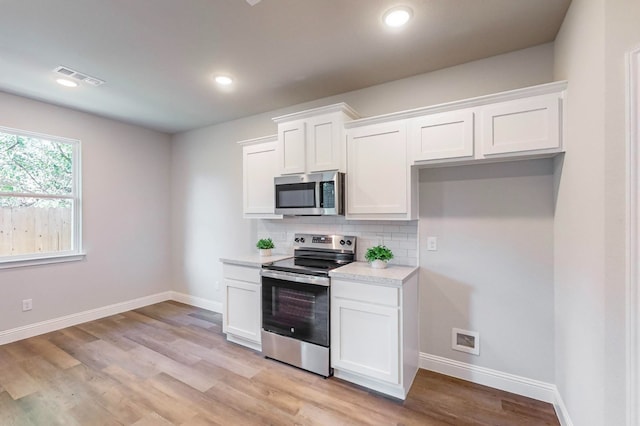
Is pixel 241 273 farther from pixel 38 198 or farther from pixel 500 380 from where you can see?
pixel 38 198

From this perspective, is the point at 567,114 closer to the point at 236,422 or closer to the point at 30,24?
the point at 236,422

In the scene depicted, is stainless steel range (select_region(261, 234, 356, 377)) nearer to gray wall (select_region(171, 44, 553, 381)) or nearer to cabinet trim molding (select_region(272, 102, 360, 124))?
gray wall (select_region(171, 44, 553, 381))

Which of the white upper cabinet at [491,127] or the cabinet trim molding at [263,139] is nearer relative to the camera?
the white upper cabinet at [491,127]

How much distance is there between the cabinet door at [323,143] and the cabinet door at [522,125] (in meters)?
1.19

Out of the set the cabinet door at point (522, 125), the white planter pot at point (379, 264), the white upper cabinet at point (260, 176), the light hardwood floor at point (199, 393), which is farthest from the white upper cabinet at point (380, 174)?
the light hardwood floor at point (199, 393)

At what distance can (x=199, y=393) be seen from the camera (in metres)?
2.32

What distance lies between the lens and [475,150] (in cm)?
216

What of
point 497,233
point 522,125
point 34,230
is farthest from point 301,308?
point 34,230

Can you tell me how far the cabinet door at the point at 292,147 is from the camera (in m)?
2.91

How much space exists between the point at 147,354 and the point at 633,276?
3.70m

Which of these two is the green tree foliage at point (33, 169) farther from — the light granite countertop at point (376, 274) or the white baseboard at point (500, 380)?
the white baseboard at point (500, 380)

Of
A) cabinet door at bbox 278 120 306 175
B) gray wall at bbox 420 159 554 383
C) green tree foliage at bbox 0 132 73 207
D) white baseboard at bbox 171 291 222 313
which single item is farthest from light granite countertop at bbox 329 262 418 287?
green tree foliage at bbox 0 132 73 207

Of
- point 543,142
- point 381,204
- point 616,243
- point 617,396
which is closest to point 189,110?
point 381,204

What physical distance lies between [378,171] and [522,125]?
1.07 m
